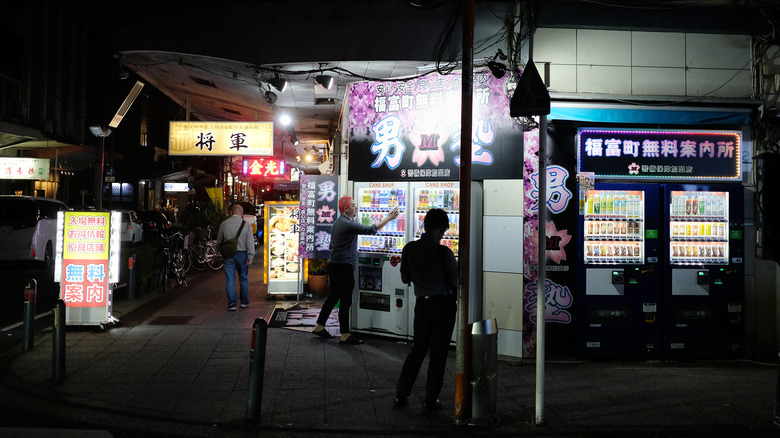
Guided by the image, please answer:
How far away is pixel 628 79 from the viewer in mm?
8414

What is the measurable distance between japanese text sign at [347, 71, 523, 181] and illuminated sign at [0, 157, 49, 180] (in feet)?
62.2

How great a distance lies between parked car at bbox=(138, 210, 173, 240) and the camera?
26047 millimetres

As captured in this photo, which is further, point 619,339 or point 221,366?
point 619,339

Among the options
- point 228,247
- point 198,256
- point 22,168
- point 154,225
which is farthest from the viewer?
point 154,225

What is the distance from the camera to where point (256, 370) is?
5504 mm

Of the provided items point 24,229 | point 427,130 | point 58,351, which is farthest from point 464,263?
point 24,229

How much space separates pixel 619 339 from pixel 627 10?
4814mm

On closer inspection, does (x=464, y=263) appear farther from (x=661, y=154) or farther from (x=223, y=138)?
(x=223, y=138)

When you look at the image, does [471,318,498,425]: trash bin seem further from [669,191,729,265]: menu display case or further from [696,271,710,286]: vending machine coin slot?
[696,271,710,286]: vending machine coin slot

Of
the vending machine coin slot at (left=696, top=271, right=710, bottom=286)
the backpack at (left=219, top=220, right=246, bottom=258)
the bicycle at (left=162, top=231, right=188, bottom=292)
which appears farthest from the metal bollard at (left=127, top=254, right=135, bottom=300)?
the vending machine coin slot at (left=696, top=271, right=710, bottom=286)

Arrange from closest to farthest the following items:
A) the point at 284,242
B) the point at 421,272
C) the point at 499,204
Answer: the point at 421,272 → the point at 499,204 → the point at 284,242

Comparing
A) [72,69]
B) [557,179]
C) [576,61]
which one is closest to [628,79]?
[576,61]

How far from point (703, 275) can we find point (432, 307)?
469cm

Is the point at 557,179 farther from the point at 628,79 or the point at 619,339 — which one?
the point at 619,339
